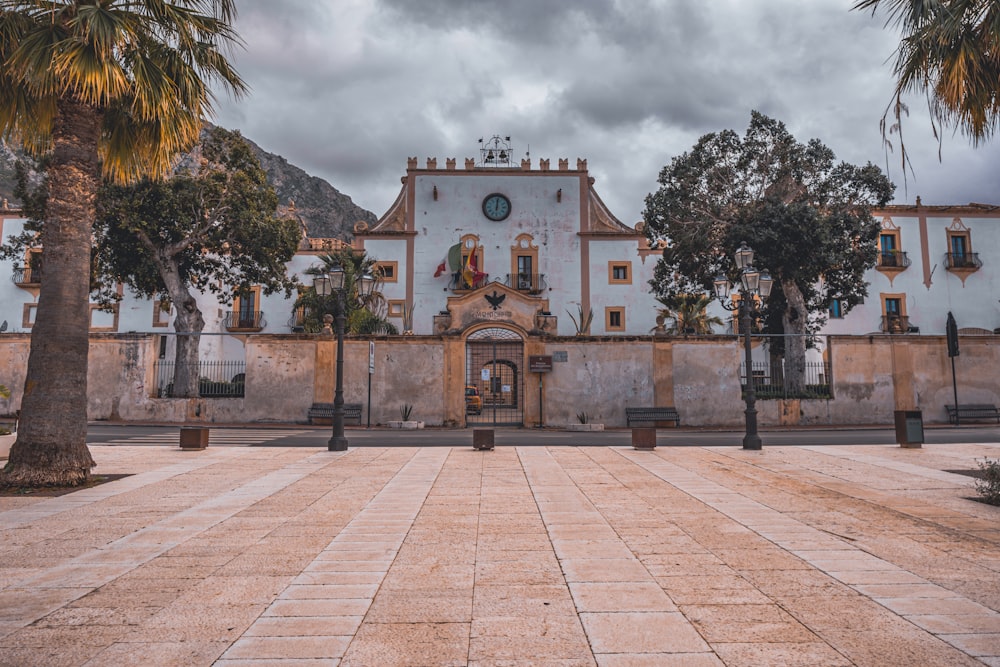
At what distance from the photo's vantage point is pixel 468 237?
36.6 m

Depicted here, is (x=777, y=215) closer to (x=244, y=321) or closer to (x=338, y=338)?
(x=338, y=338)

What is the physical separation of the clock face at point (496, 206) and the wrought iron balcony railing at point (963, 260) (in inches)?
1013

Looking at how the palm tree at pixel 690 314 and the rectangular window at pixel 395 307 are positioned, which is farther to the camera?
the rectangular window at pixel 395 307

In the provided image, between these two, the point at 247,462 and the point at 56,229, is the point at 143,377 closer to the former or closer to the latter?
the point at 247,462

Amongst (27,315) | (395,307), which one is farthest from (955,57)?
(27,315)

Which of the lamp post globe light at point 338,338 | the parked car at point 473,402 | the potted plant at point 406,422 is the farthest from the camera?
the parked car at point 473,402

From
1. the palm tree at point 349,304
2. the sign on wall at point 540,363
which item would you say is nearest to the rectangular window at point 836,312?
the sign on wall at point 540,363

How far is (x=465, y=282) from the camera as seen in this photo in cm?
3522

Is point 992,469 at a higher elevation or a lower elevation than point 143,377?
lower

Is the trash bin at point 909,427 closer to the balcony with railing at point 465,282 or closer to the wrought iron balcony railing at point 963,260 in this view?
the balcony with railing at point 465,282

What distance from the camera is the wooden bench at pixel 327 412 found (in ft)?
70.4

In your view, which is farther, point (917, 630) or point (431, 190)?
point (431, 190)

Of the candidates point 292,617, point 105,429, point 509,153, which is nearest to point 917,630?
point 292,617

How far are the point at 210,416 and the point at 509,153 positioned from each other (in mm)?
24478
